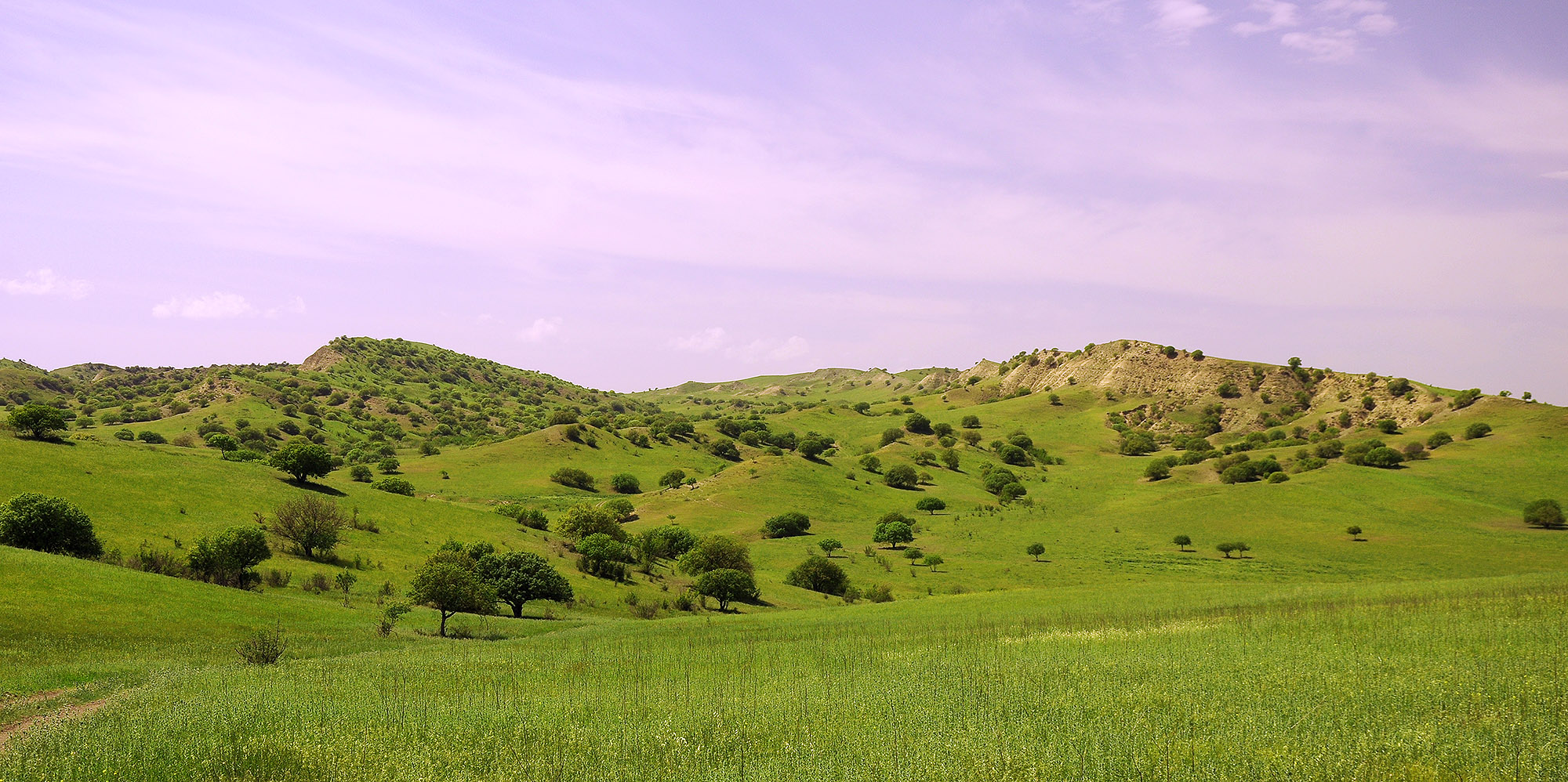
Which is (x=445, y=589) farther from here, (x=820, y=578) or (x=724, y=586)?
(x=820, y=578)

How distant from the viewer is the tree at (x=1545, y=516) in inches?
3187

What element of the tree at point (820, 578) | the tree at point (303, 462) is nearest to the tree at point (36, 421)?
the tree at point (303, 462)

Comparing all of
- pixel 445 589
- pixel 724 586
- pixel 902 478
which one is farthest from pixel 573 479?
pixel 445 589

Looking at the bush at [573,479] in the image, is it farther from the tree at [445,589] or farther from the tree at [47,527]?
the tree at [445,589]

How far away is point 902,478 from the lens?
139500 millimetres

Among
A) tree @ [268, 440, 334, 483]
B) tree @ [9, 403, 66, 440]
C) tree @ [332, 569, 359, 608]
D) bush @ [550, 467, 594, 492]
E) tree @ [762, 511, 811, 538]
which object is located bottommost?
tree @ [762, 511, 811, 538]

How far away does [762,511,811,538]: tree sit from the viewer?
10244 centimetres

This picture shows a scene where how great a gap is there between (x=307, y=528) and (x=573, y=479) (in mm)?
75511

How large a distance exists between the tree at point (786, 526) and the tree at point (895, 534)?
10925 millimetres

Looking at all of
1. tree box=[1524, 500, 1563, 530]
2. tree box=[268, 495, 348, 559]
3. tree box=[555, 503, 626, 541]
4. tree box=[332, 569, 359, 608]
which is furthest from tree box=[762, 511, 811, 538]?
tree box=[1524, 500, 1563, 530]

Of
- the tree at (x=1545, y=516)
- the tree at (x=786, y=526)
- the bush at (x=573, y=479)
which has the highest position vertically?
the tree at (x=1545, y=516)

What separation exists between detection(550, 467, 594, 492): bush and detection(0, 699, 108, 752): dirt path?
115401 mm

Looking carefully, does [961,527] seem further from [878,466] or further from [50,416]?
[50,416]

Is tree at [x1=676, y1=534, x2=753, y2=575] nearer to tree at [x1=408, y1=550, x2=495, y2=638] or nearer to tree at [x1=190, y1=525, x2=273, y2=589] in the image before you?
tree at [x1=408, y1=550, x2=495, y2=638]
